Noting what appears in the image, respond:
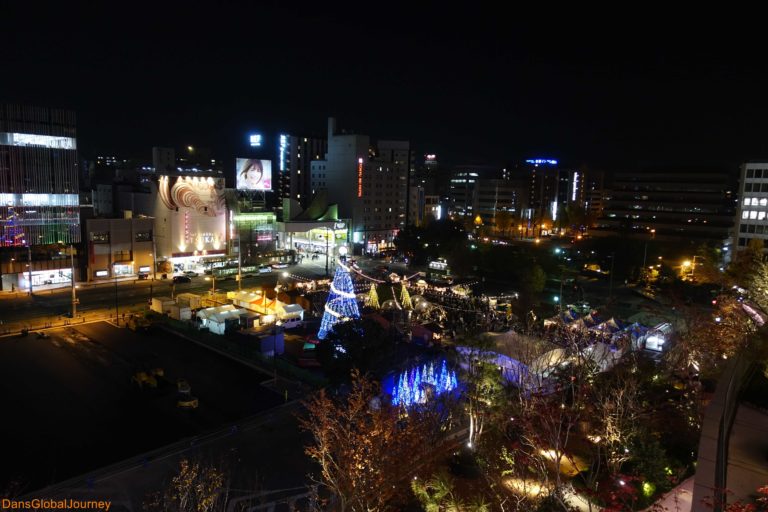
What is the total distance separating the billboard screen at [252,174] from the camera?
144ft

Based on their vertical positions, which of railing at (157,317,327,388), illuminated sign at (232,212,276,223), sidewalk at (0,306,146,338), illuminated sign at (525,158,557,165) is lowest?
sidewalk at (0,306,146,338)

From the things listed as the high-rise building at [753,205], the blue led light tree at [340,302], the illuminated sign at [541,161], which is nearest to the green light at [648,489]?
the blue led light tree at [340,302]

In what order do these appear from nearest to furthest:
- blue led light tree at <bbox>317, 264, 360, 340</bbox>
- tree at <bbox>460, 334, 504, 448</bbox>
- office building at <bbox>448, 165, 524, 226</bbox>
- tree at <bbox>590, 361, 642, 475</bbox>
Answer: tree at <bbox>590, 361, 642, 475</bbox> → tree at <bbox>460, 334, 504, 448</bbox> → blue led light tree at <bbox>317, 264, 360, 340</bbox> → office building at <bbox>448, 165, 524, 226</bbox>

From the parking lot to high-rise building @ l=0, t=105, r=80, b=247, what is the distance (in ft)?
42.9

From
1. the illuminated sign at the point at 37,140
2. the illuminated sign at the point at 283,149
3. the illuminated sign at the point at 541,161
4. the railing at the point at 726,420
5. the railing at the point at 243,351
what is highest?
the illuminated sign at the point at 541,161

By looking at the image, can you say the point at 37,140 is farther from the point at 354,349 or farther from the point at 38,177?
the point at 354,349

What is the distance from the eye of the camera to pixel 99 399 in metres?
17.1

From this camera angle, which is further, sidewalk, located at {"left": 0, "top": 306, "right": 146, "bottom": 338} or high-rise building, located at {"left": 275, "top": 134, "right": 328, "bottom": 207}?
high-rise building, located at {"left": 275, "top": 134, "right": 328, "bottom": 207}

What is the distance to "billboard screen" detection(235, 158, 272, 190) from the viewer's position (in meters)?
43.8

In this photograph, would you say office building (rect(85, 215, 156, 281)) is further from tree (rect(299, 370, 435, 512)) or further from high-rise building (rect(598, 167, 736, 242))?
high-rise building (rect(598, 167, 736, 242))

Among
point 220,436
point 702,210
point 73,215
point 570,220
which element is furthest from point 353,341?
point 570,220

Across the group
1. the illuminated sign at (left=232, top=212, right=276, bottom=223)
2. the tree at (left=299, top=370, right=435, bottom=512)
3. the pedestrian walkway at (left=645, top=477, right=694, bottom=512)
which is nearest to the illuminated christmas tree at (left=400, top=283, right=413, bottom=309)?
the tree at (left=299, top=370, right=435, bottom=512)

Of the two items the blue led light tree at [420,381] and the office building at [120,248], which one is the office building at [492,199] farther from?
the blue led light tree at [420,381]

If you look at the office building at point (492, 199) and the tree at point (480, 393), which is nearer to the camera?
the tree at point (480, 393)
